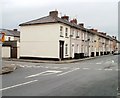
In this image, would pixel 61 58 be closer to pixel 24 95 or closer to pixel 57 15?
pixel 57 15

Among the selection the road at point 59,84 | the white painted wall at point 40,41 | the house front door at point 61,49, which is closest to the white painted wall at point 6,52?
the white painted wall at point 40,41

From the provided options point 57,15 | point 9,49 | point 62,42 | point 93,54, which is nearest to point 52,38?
point 62,42

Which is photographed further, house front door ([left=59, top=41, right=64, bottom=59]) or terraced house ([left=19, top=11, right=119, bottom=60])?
house front door ([left=59, top=41, right=64, bottom=59])

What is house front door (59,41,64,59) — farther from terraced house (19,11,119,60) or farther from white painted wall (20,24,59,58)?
white painted wall (20,24,59,58)

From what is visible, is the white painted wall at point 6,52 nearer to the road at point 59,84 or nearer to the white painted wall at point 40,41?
the white painted wall at point 40,41

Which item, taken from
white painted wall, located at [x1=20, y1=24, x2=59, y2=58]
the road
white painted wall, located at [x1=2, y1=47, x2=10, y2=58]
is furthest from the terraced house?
the road

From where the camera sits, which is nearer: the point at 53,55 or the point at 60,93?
the point at 60,93

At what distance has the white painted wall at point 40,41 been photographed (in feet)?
118

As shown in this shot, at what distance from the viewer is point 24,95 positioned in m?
9.29

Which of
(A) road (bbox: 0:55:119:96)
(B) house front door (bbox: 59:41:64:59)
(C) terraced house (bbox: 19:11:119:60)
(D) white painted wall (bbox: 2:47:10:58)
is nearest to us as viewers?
(A) road (bbox: 0:55:119:96)

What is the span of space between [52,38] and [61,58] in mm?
3395

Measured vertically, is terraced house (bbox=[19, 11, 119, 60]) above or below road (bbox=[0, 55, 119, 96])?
above

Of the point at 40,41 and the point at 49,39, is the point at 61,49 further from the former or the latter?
the point at 40,41

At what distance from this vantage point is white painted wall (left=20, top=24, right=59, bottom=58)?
35.9 m
